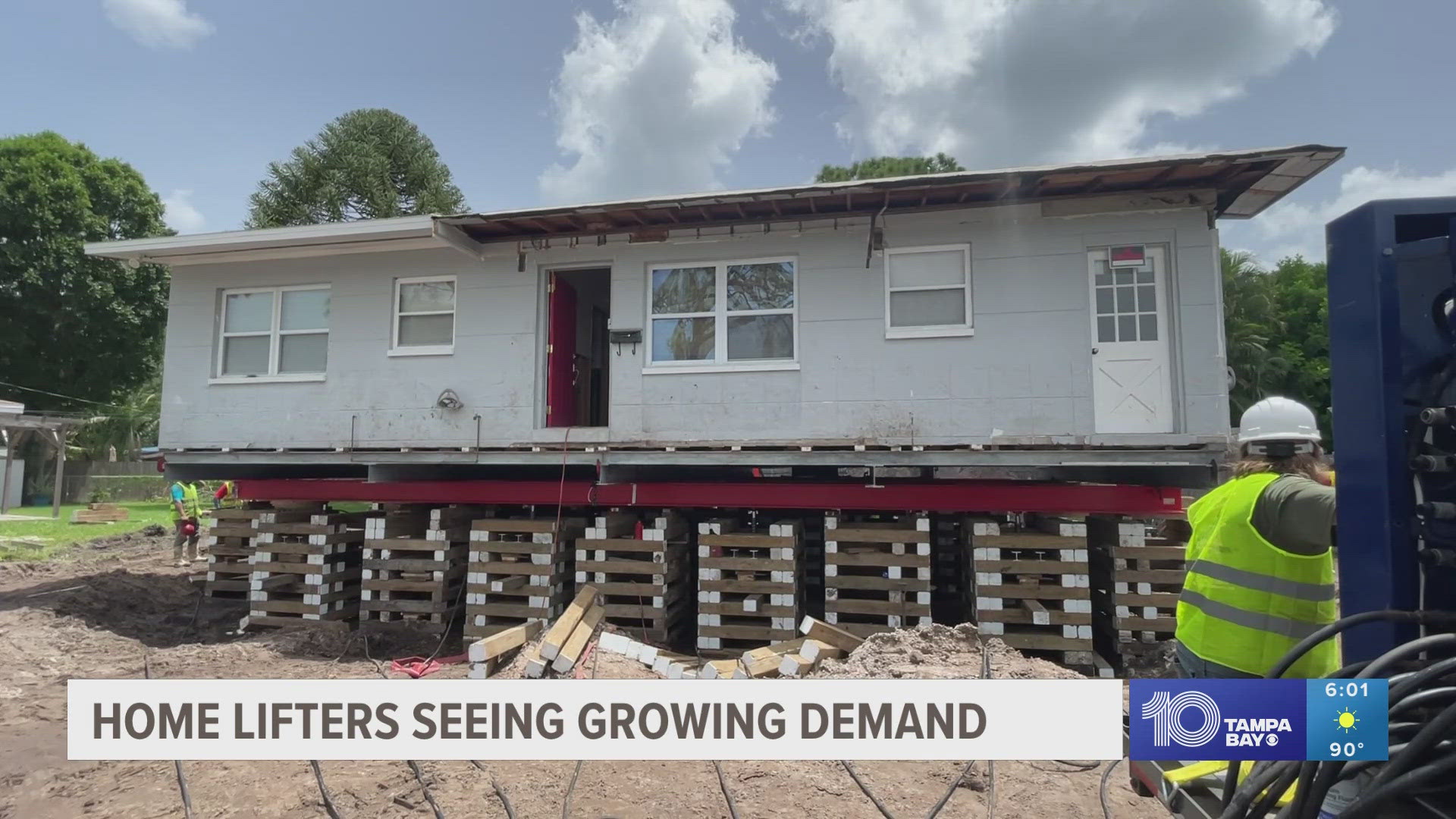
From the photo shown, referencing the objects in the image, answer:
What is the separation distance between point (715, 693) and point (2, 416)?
26498mm

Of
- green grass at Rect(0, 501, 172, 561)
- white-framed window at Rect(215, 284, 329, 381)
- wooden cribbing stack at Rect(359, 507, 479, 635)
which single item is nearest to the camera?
wooden cribbing stack at Rect(359, 507, 479, 635)

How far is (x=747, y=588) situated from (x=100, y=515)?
80.6ft

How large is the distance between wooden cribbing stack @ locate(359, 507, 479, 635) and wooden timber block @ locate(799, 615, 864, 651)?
4715 millimetres

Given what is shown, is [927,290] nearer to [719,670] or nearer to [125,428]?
[719,670]

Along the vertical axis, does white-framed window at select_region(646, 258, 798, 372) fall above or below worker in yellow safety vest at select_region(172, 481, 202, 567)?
above

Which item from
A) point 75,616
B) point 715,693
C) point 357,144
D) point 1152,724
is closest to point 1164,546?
point 715,693

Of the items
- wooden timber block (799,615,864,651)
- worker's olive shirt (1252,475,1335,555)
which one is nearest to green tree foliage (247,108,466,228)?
wooden timber block (799,615,864,651)

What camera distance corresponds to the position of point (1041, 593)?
24.8ft

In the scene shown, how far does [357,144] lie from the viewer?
25609mm

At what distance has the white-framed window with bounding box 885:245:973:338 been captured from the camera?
8328mm

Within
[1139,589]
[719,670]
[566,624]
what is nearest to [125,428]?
[566,624]

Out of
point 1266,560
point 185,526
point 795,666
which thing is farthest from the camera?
point 185,526

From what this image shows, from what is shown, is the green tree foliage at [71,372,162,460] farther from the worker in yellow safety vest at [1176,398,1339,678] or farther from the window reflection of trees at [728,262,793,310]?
the worker in yellow safety vest at [1176,398,1339,678]

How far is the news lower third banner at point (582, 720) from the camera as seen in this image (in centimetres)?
410
